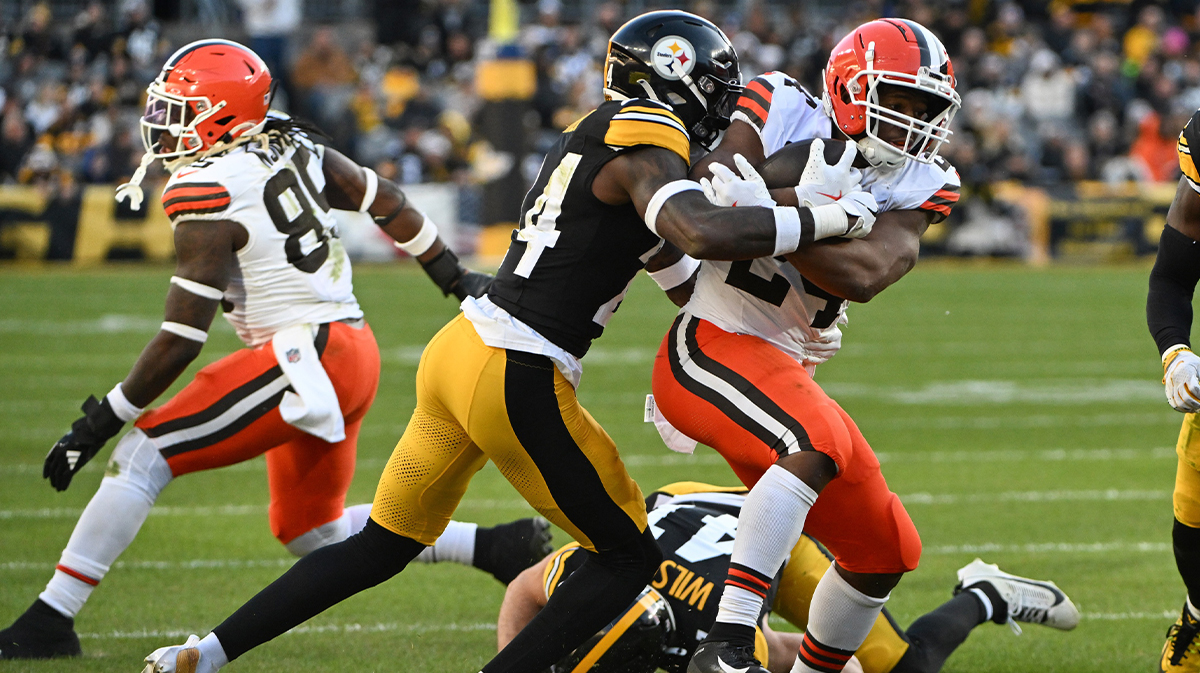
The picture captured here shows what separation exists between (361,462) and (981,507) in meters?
3.01

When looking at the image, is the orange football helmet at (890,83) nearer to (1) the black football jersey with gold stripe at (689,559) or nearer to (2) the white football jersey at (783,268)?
(2) the white football jersey at (783,268)

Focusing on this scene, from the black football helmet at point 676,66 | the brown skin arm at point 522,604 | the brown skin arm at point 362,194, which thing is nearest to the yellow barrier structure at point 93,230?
the brown skin arm at point 362,194

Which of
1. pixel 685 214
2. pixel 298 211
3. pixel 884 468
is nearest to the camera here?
pixel 685 214

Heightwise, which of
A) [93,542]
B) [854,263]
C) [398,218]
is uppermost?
[854,263]

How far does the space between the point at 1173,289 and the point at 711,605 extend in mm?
1483

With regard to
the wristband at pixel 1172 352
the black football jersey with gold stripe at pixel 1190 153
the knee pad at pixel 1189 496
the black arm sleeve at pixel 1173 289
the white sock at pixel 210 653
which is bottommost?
the white sock at pixel 210 653

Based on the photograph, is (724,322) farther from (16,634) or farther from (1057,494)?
(1057,494)

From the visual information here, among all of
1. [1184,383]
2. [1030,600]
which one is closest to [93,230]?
[1030,600]

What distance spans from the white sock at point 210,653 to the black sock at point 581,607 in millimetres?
653

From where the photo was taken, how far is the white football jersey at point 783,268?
3324 millimetres

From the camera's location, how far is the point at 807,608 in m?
3.79

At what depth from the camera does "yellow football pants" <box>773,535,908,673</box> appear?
12.3ft

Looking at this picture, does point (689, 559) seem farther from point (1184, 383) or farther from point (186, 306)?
point (186, 306)

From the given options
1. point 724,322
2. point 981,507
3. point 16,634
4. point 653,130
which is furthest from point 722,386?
point 981,507
